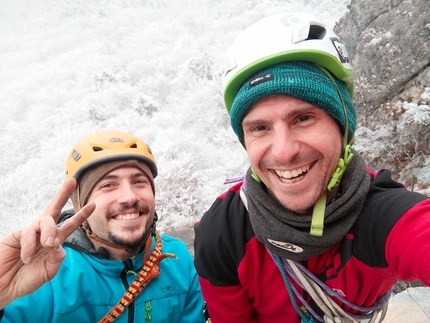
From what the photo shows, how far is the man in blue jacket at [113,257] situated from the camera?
199 cm

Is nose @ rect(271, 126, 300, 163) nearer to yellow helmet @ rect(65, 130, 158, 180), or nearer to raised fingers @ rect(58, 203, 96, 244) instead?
raised fingers @ rect(58, 203, 96, 244)

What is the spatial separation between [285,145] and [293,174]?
0.18 m

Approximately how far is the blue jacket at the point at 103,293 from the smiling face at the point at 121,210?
188mm

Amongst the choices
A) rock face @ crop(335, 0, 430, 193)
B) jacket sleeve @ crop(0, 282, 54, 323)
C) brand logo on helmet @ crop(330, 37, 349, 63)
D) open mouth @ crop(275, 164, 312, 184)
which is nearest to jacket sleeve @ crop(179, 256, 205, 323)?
jacket sleeve @ crop(0, 282, 54, 323)

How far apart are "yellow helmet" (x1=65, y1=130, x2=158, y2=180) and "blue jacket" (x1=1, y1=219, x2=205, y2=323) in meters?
0.64

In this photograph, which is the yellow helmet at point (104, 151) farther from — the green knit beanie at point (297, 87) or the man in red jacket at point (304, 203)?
the green knit beanie at point (297, 87)

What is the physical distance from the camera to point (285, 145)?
149 centimetres

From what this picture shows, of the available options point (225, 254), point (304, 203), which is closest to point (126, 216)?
point (225, 254)

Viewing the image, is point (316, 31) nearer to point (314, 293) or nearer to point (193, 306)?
point (314, 293)

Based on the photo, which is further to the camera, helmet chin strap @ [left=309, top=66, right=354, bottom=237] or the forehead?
the forehead

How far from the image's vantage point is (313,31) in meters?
1.79

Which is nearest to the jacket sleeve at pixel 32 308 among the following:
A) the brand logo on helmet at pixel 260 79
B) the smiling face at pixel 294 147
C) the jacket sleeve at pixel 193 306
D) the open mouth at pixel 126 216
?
the open mouth at pixel 126 216

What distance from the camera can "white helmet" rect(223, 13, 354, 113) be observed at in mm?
1564

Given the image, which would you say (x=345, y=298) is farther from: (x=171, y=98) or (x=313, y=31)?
(x=171, y=98)
